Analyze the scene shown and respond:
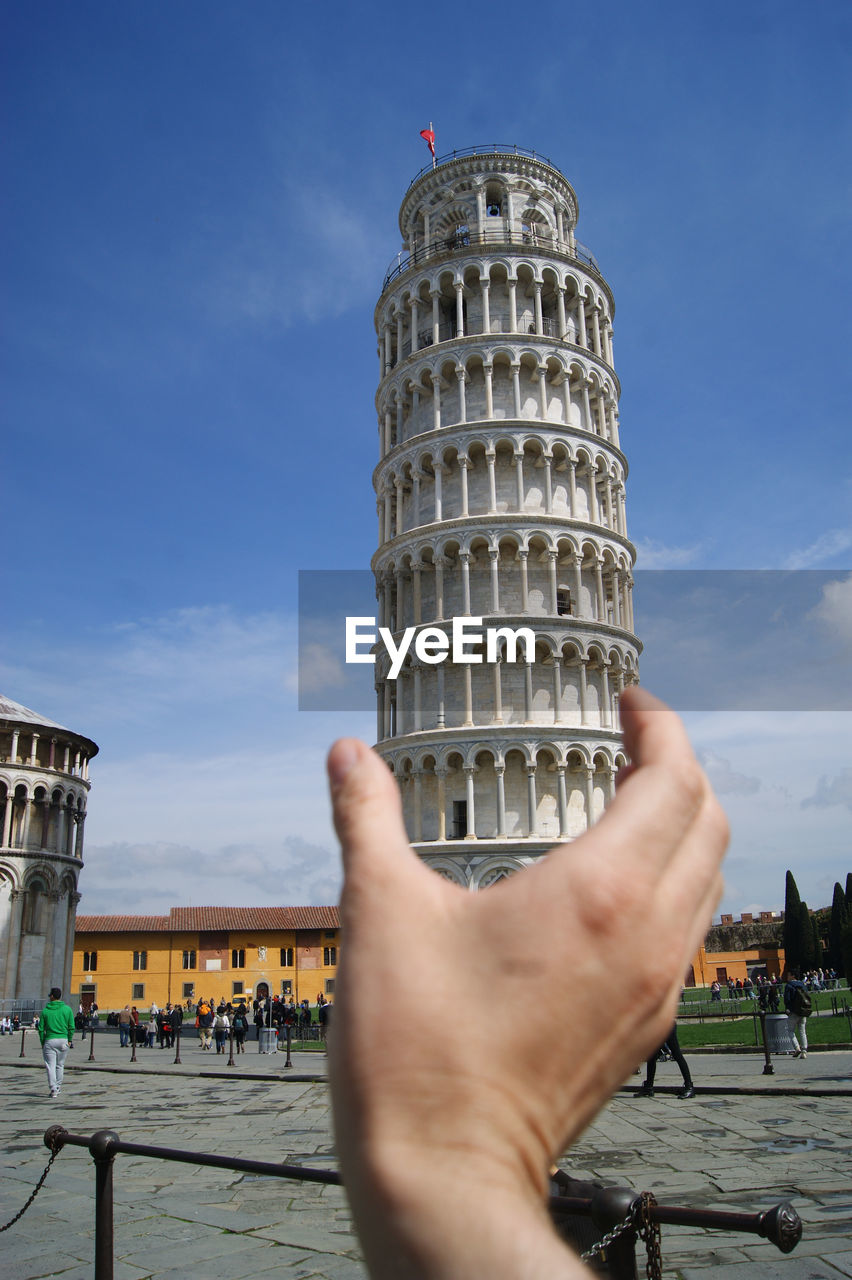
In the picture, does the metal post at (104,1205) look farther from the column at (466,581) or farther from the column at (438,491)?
the column at (438,491)

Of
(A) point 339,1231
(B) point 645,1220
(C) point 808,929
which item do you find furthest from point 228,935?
(B) point 645,1220

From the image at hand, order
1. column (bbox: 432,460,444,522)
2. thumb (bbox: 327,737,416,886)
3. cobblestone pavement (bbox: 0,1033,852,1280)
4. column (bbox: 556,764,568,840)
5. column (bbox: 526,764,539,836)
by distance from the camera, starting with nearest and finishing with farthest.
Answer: thumb (bbox: 327,737,416,886)
cobblestone pavement (bbox: 0,1033,852,1280)
column (bbox: 526,764,539,836)
column (bbox: 556,764,568,840)
column (bbox: 432,460,444,522)

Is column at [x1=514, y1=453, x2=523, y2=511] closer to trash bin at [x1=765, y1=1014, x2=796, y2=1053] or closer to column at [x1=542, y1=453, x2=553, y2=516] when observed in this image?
column at [x1=542, y1=453, x2=553, y2=516]

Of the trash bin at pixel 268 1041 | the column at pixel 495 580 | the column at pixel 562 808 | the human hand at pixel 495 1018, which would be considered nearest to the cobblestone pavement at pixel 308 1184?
the human hand at pixel 495 1018

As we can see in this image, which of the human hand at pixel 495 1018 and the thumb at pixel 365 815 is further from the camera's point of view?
the thumb at pixel 365 815

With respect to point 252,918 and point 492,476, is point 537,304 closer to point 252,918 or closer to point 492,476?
point 492,476

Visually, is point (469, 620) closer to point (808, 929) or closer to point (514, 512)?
point (514, 512)

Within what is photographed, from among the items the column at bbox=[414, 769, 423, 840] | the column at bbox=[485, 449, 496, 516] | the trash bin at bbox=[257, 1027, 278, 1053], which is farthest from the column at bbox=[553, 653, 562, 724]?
the trash bin at bbox=[257, 1027, 278, 1053]
